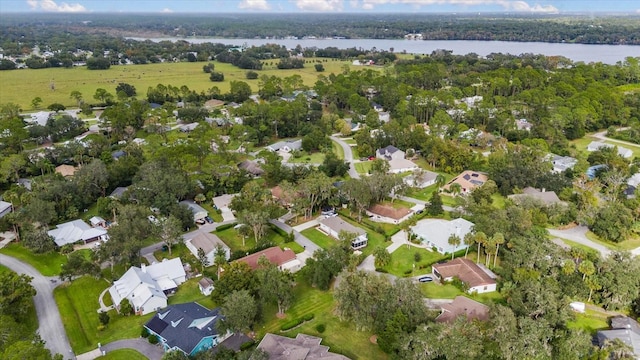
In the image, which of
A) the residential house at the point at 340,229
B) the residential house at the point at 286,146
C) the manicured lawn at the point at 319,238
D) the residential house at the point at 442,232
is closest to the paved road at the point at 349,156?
the residential house at the point at 286,146

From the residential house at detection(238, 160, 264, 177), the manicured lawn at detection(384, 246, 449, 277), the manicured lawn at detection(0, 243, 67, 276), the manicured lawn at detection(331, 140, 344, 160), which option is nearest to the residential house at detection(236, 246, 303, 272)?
the manicured lawn at detection(384, 246, 449, 277)

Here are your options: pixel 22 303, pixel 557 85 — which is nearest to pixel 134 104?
pixel 22 303

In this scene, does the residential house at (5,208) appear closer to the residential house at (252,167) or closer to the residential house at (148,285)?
the residential house at (148,285)

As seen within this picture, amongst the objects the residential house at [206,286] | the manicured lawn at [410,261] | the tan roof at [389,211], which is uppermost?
the tan roof at [389,211]

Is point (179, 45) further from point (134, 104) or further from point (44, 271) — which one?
point (44, 271)

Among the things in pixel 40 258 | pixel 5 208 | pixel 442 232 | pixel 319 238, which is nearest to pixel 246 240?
pixel 319 238

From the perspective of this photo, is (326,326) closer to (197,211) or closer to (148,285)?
(148,285)
